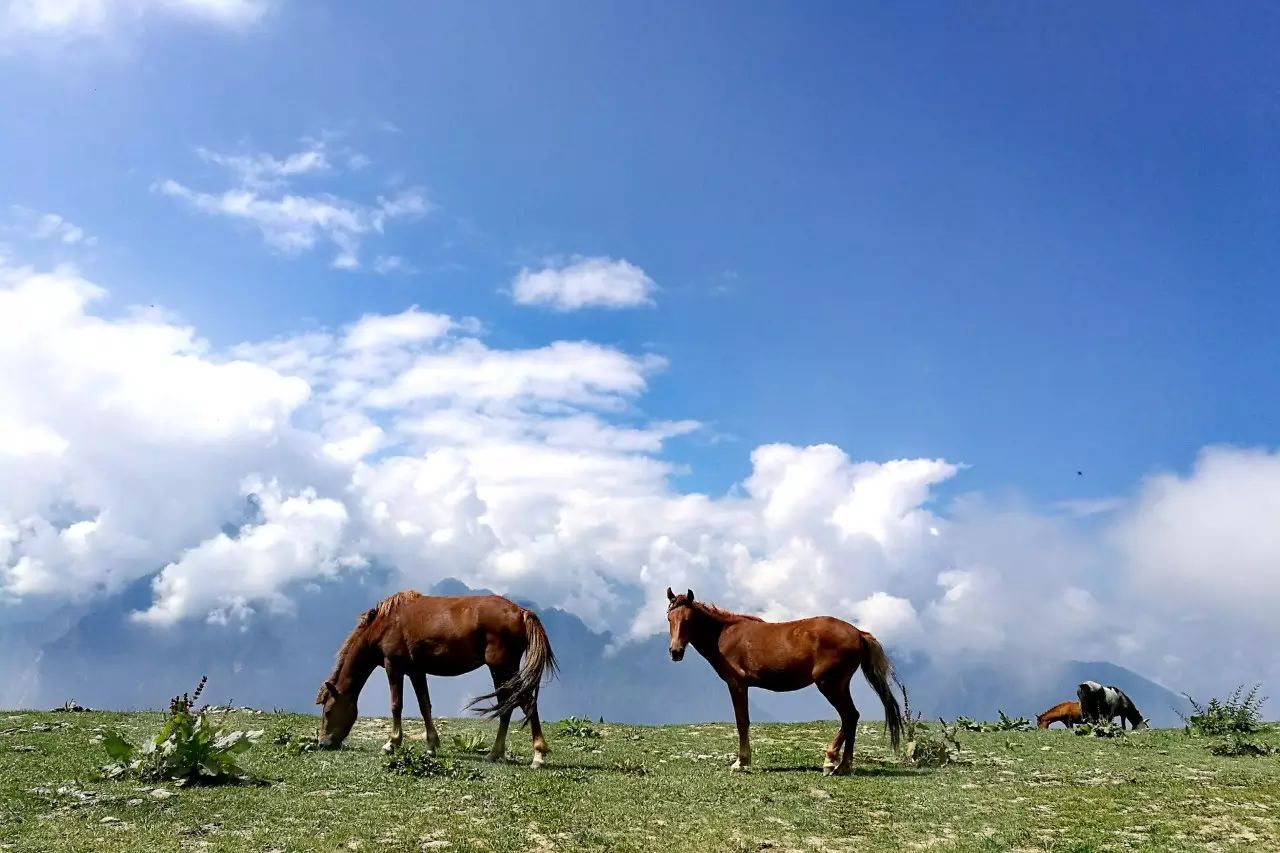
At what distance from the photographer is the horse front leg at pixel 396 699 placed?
56.7ft

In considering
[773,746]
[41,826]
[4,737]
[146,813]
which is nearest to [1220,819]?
[773,746]

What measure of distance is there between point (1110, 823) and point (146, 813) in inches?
482

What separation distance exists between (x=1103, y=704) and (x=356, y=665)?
26.6 metres

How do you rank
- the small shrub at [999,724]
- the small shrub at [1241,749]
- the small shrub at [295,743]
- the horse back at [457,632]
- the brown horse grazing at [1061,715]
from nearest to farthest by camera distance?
the horse back at [457,632]
the small shrub at [295,743]
the small shrub at [1241,749]
the small shrub at [999,724]
the brown horse grazing at [1061,715]

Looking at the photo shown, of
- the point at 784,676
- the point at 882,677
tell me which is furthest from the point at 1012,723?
the point at 784,676

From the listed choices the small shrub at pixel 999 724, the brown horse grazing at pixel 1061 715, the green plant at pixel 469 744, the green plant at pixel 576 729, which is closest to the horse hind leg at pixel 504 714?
the green plant at pixel 469 744

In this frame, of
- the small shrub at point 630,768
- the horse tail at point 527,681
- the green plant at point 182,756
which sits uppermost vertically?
the horse tail at point 527,681

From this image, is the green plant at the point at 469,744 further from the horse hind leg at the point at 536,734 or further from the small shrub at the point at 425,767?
the small shrub at the point at 425,767

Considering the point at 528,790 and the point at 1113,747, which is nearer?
the point at 528,790

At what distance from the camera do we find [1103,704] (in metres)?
31.8

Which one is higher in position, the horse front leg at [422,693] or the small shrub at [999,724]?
the horse front leg at [422,693]

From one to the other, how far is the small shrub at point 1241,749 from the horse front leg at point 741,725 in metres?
10.9

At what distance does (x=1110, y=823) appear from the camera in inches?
444

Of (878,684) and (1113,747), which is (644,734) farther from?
(1113,747)
